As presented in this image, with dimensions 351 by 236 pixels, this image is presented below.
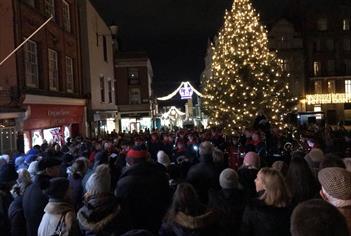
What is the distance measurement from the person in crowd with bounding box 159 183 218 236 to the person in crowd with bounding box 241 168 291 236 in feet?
1.20

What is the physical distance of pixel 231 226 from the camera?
6211 millimetres

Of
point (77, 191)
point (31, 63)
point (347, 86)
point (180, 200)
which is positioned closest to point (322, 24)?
point (347, 86)

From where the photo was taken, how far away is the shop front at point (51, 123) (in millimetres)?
19266

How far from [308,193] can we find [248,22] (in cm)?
2633

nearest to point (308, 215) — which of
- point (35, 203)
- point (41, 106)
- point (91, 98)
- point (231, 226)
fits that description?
point (231, 226)

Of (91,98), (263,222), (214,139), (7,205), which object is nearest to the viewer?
(263,222)

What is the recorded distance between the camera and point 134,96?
202 feet

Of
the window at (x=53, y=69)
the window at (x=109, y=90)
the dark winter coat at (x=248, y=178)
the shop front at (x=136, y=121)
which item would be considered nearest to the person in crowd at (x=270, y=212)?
the dark winter coat at (x=248, y=178)

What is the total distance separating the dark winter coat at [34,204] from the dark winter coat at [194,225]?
6.80ft

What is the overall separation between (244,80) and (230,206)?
999 inches

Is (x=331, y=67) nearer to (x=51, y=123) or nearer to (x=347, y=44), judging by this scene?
(x=347, y=44)

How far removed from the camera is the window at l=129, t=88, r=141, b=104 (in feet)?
201

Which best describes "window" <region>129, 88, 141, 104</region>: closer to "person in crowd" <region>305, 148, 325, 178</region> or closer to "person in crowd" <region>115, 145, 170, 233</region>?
"person in crowd" <region>305, 148, 325, 178</region>

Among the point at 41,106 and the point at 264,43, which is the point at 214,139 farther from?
the point at 264,43
